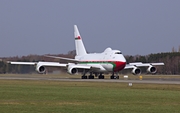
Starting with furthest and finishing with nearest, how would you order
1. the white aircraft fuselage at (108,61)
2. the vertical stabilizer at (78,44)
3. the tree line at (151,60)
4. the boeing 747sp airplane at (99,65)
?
the tree line at (151,60) → the vertical stabilizer at (78,44) → the boeing 747sp airplane at (99,65) → the white aircraft fuselage at (108,61)

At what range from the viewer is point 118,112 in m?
21.2

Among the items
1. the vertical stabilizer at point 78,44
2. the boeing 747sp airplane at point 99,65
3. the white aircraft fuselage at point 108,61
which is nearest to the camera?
the white aircraft fuselage at point 108,61

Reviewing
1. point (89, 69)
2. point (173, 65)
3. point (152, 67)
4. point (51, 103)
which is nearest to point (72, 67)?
point (89, 69)

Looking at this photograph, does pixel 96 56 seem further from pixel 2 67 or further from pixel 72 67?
pixel 2 67

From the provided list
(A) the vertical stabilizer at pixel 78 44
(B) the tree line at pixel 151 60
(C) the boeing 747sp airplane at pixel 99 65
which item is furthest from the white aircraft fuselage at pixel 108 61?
(B) the tree line at pixel 151 60

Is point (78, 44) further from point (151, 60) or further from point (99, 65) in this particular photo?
point (151, 60)

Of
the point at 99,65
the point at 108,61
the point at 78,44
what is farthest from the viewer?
the point at 78,44

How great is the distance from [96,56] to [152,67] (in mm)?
8996

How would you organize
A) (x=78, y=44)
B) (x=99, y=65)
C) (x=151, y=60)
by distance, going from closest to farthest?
(x=99, y=65), (x=78, y=44), (x=151, y=60)

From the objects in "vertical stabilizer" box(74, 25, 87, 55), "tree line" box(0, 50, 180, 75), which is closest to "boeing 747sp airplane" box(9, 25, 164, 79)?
"vertical stabilizer" box(74, 25, 87, 55)

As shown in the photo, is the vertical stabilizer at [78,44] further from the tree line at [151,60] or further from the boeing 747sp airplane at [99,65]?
the tree line at [151,60]

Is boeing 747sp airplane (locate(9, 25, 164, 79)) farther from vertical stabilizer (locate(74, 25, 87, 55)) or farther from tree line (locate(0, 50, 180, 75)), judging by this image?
tree line (locate(0, 50, 180, 75))

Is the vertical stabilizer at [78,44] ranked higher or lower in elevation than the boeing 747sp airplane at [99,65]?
higher

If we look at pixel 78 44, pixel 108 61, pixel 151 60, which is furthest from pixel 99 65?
pixel 151 60
